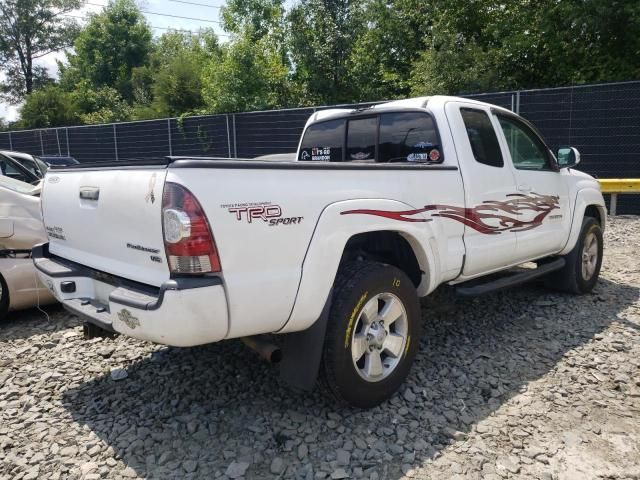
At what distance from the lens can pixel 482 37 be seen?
19.4m

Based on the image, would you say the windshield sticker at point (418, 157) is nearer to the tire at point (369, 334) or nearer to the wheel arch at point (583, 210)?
the tire at point (369, 334)

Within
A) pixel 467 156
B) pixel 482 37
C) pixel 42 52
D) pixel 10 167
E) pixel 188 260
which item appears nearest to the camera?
pixel 188 260

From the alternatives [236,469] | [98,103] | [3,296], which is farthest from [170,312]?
[98,103]

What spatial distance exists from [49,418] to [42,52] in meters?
50.5

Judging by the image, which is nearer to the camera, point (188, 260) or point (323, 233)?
point (188, 260)

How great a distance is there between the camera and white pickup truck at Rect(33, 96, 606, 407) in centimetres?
253

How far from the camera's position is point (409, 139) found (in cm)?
416

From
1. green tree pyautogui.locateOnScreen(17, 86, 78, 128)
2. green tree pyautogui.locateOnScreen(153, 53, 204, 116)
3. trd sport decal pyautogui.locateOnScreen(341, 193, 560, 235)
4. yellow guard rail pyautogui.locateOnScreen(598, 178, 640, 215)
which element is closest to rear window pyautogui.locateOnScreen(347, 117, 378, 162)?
trd sport decal pyautogui.locateOnScreen(341, 193, 560, 235)

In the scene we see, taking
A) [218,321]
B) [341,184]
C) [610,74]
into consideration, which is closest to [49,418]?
[218,321]

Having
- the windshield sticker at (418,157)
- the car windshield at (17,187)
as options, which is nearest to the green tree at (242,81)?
the car windshield at (17,187)

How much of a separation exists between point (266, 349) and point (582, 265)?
13.0 feet

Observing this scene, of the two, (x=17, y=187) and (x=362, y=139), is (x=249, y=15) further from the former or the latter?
(x=362, y=139)

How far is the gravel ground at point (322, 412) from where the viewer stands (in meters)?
2.79

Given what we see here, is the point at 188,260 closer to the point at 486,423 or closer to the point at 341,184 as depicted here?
the point at 341,184
